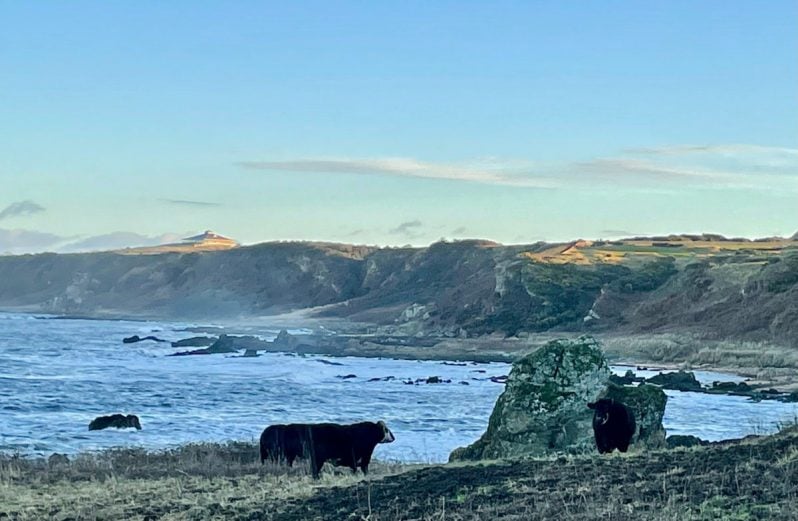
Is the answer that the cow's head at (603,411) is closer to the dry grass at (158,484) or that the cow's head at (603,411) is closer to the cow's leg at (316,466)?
the dry grass at (158,484)

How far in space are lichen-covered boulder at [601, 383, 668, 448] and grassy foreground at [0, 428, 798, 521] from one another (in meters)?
5.28

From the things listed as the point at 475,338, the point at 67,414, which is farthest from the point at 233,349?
the point at 67,414

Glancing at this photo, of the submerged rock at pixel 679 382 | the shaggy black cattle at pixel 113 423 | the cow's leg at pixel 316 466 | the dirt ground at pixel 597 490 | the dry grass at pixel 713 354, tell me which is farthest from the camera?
the dry grass at pixel 713 354

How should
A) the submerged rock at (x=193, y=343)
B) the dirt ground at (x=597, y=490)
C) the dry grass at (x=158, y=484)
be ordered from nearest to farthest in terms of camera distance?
1. the dirt ground at (x=597, y=490)
2. the dry grass at (x=158, y=484)
3. the submerged rock at (x=193, y=343)

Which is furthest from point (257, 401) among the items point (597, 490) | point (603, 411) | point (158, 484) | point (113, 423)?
point (597, 490)

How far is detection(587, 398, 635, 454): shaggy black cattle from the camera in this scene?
1875 centimetres

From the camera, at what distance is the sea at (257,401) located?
30969mm

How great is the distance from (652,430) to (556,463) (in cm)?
728

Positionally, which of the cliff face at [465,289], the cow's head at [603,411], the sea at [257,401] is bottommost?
the sea at [257,401]

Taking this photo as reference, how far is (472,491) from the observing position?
13.8 metres

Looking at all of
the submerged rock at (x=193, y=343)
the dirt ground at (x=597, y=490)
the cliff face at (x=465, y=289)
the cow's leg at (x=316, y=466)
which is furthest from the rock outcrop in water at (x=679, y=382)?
the submerged rock at (x=193, y=343)

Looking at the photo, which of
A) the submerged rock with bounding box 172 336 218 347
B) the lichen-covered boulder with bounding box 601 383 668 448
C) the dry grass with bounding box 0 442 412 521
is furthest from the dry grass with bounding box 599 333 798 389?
the dry grass with bounding box 0 442 412 521

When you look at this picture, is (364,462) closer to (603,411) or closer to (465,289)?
(603,411)

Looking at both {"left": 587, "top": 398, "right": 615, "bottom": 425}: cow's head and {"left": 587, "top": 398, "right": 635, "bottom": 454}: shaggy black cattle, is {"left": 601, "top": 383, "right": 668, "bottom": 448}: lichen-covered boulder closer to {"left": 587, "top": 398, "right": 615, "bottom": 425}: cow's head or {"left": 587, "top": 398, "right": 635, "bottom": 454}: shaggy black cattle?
{"left": 587, "top": 398, "right": 635, "bottom": 454}: shaggy black cattle
